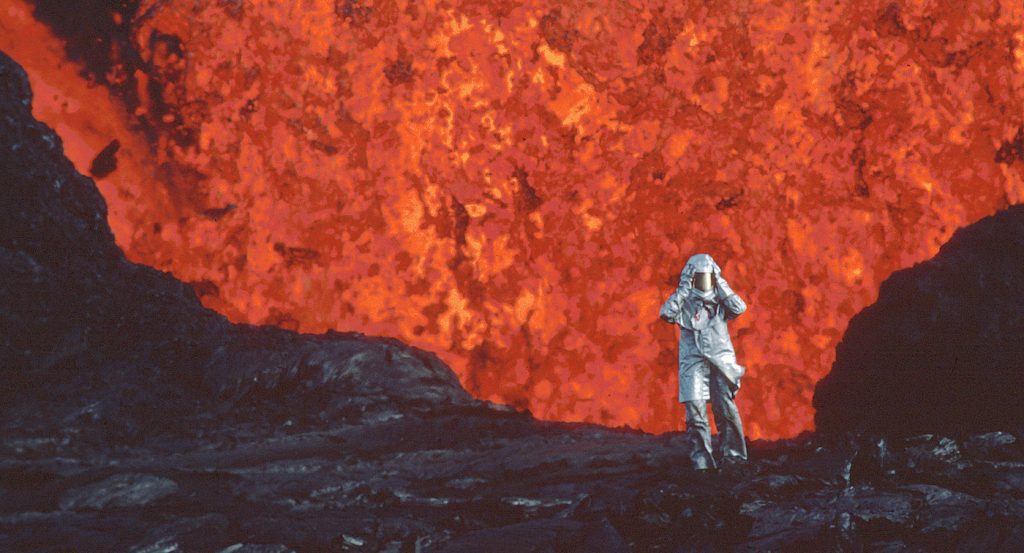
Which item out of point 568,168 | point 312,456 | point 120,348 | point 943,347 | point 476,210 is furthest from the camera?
point 568,168

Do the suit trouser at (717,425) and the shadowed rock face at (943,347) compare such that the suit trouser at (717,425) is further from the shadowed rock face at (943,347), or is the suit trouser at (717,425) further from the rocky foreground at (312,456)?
the shadowed rock face at (943,347)

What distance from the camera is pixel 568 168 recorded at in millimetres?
15648

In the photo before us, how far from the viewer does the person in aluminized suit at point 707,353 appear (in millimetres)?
6668

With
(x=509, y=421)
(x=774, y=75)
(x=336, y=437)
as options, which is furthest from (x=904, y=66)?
(x=336, y=437)

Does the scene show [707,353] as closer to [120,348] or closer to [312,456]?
[312,456]

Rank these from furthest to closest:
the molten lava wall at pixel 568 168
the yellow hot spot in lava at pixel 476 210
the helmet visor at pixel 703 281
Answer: the yellow hot spot in lava at pixel 476 210 → the molten lava wall at pixel 568 168 → the helmet visor at pixel 703 281

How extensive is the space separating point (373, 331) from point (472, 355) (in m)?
1.92

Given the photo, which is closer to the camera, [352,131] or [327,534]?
[327,534]

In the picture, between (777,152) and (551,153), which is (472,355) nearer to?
(551,153)

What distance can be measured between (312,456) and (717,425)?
3.74 meters

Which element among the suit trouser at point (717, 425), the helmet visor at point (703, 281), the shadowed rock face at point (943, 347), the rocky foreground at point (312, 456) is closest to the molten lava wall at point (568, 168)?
the shadowed rock face at point (943, 347)

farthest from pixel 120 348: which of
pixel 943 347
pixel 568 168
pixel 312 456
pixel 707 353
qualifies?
pixel 943 347

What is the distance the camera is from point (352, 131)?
49.2 ft

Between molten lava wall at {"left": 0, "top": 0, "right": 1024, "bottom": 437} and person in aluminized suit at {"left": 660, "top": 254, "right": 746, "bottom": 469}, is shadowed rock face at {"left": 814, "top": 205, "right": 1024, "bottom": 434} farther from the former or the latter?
person in aluminized suit at {"left": 660, "top": 254, "right": 746, "bottom": 469}
